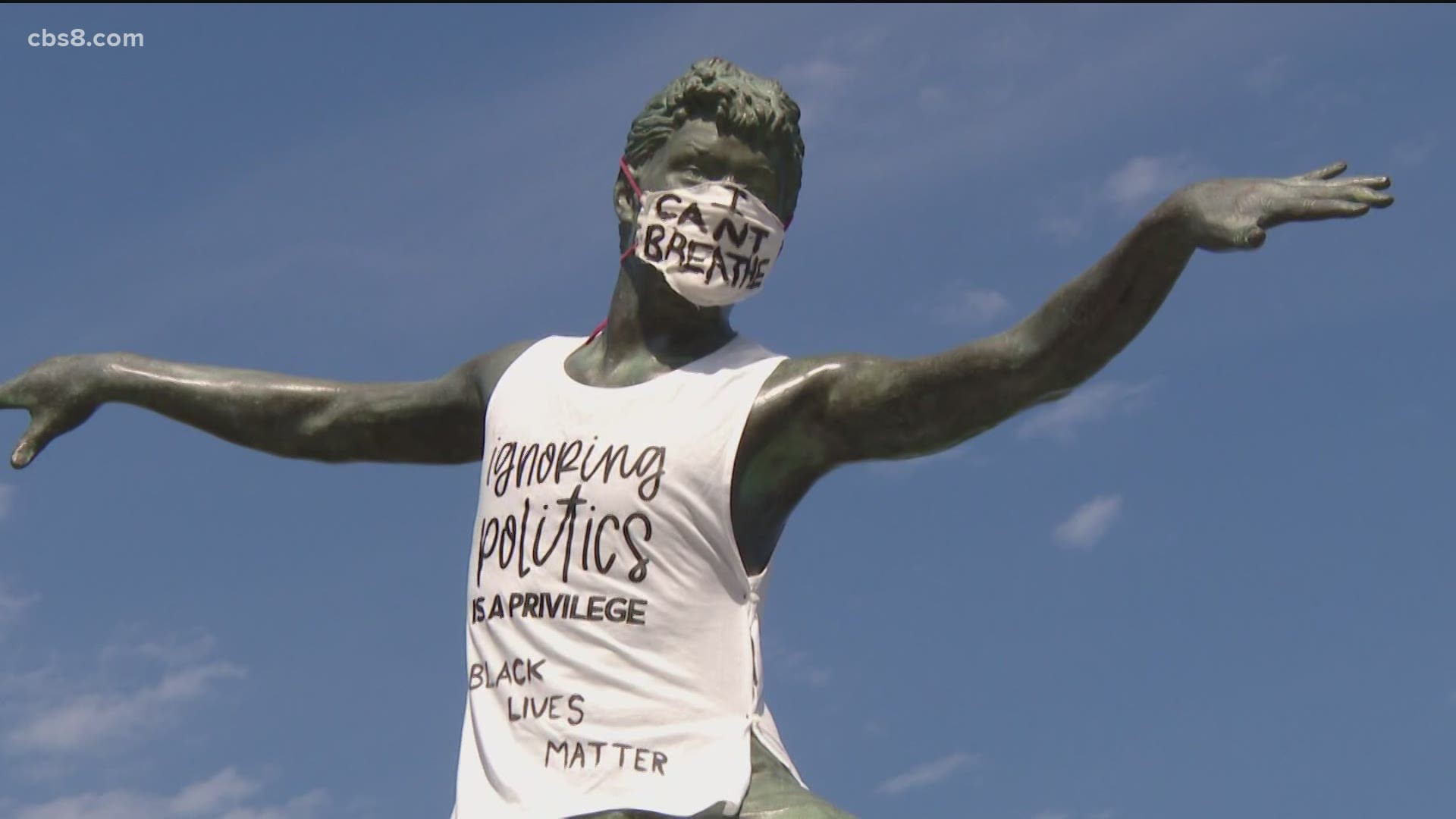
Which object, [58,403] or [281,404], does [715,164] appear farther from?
[58,403]

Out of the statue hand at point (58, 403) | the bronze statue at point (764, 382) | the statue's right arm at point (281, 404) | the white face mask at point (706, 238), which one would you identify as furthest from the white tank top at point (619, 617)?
the statue hand at point (58, 403)

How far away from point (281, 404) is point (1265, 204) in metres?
3.39

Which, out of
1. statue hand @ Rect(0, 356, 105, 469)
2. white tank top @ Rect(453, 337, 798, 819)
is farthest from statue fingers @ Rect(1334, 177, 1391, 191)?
statue hand @ Rect(0, 356, 105, 469)

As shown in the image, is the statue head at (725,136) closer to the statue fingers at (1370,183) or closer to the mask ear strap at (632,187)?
the mask ear strap at (632,187)

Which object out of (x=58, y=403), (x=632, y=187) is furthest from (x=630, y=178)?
(x=58, y=403)

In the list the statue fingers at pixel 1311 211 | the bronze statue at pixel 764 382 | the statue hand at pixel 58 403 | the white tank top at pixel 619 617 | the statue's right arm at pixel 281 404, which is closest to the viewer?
the statue fingers at pixel 1311 211

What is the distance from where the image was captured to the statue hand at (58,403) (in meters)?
8.87

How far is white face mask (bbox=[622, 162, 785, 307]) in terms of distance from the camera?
8125 millimetres

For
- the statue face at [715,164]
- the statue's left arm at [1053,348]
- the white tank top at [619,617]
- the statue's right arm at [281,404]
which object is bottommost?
the white tank top at [619,617]

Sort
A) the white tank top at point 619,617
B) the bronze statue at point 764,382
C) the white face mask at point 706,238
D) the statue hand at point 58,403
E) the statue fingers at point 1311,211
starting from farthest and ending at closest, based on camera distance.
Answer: the statue hand at point 58,403
the white face mask at point 706,238
the white tank top at point 619,617
the bronze statue at point 764,382
the statue fingers at point 1311,211

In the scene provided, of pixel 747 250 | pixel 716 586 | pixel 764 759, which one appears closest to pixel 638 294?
pixel 747 250

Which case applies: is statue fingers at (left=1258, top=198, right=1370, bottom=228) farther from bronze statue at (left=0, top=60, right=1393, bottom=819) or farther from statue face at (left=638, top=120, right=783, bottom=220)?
statue face at (left=638, top=120, right=783, bottom=220)

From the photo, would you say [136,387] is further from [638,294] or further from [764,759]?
[764,759]

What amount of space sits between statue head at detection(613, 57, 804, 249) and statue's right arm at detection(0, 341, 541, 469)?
78 cm
